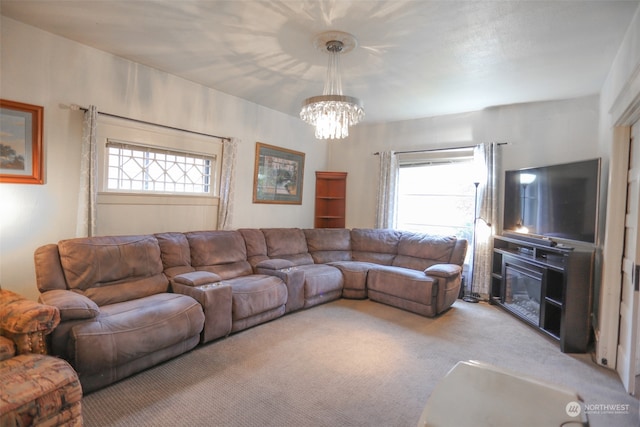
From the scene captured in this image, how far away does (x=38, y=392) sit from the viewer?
145cm

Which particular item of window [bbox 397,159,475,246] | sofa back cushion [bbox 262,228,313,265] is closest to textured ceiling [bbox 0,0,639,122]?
window [bbox 397,159,475,246]

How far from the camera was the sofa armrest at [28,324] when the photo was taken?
5.74ft

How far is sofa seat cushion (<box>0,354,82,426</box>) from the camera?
1374 millimetres

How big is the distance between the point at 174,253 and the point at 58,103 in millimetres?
1688

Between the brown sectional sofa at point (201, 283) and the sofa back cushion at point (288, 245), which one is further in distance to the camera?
the sofa back cushion at point (288, 245)

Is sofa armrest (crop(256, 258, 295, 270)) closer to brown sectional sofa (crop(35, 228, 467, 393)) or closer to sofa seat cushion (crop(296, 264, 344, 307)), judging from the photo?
brown sectional sofa (crop(35, 228, 467, 393))

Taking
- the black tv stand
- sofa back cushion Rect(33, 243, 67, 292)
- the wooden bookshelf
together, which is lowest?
sofa back cushion Rect(33, 243, 67, 292)

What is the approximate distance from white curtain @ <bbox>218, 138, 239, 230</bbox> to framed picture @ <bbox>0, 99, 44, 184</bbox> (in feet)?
5.88

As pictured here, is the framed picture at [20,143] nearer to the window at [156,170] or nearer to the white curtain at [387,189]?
the window at [156,170]

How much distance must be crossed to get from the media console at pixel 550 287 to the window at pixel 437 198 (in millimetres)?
737

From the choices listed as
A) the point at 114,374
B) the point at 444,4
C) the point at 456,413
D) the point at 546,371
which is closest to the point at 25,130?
the point at 114,374

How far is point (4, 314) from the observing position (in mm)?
1805

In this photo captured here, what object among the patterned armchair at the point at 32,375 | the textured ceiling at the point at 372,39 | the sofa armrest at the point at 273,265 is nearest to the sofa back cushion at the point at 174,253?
the sofa armrest at the point at 273,265

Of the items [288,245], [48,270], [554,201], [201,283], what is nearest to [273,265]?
[288,245]
